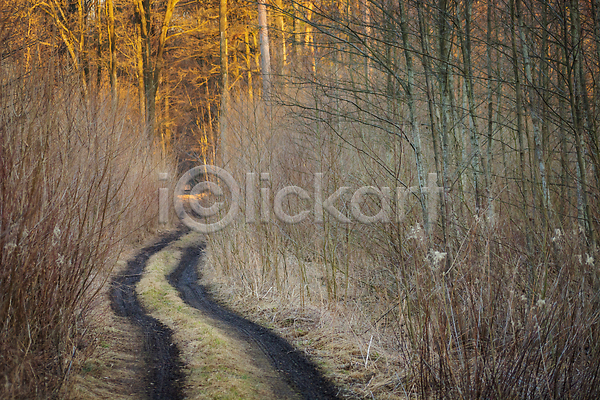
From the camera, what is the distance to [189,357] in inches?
228

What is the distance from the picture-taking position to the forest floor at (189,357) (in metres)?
4.79

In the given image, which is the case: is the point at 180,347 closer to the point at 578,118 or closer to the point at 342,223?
the point at 342,223

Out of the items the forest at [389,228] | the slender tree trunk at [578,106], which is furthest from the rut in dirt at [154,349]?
the slender tree trunk at [578,106]

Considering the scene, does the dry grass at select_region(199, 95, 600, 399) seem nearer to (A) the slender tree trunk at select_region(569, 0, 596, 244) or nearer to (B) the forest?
(B) the forest

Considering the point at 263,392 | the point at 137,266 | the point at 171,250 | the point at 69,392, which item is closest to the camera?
the point at 69,392

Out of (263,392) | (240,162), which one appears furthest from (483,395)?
(240,162)

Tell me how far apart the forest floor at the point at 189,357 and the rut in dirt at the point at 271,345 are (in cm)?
1

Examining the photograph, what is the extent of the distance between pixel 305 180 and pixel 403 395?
5157 millimetres

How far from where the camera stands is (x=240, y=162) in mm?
10000

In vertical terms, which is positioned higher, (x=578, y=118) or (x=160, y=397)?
(x=578, y=118)

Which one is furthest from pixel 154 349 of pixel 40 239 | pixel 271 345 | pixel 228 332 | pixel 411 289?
pixel 411 289

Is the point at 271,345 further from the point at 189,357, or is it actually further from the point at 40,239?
the point at 40,239

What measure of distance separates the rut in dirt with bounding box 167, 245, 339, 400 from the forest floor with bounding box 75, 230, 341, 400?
1 centimetres

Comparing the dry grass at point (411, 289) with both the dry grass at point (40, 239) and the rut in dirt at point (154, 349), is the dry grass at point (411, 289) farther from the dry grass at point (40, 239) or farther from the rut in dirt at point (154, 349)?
the dry grass at point (40, 239)
